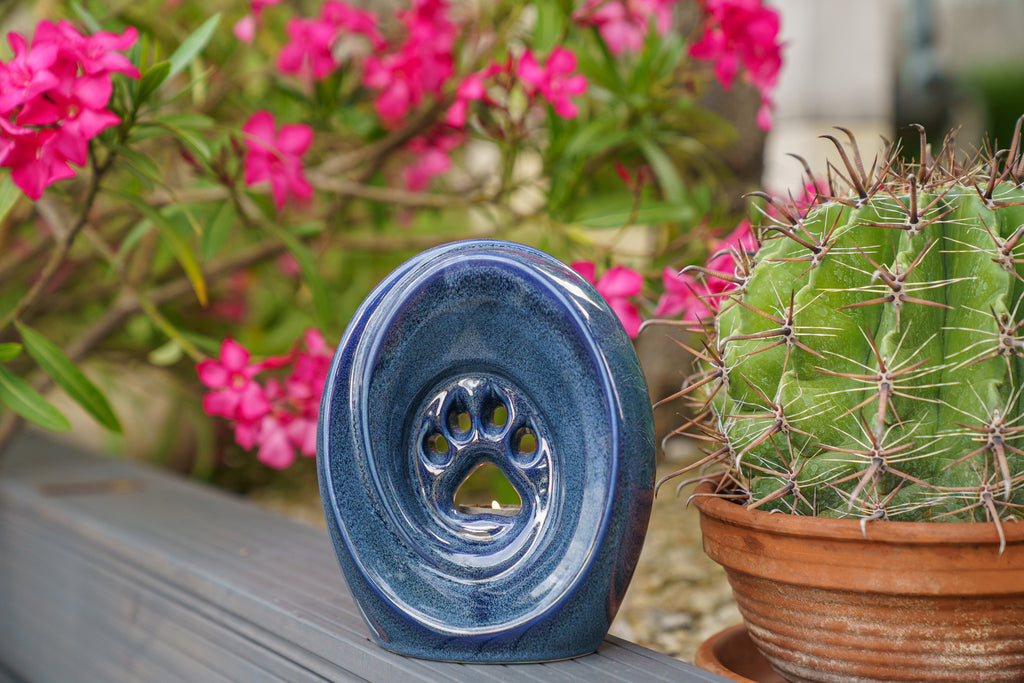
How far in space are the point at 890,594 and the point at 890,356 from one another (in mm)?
158

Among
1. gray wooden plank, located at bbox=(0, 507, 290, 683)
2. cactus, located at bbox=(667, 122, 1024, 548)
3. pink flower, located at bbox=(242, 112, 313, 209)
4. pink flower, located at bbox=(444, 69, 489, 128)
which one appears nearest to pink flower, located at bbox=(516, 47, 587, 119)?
pink flower, located at bbox=(444, 69, 489, 128)

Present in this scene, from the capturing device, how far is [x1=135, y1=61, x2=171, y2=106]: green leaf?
0.83 m

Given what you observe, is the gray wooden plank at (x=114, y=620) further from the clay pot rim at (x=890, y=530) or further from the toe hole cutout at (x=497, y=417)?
the clay pot rim at (x=890, y=530)

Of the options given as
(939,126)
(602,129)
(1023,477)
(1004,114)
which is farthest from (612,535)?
(1004,114)

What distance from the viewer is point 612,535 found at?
2.02 ft

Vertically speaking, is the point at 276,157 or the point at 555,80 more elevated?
the point at 555,80

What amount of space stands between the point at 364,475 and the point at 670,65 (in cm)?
80

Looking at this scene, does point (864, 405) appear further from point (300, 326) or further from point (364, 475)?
point (300, 326)

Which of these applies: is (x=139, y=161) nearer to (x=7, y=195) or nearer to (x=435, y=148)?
(x=7, y=195)

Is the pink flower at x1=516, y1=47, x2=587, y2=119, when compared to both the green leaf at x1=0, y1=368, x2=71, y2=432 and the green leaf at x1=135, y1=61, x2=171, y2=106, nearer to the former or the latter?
the green leaf at x1=135, y1=61, x2=171, y2=106

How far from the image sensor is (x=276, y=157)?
1021mm

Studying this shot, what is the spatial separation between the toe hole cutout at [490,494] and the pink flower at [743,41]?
586mm

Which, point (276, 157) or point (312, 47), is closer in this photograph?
point (276, 157)

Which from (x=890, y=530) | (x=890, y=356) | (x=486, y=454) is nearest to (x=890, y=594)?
(x=890, y=530)
